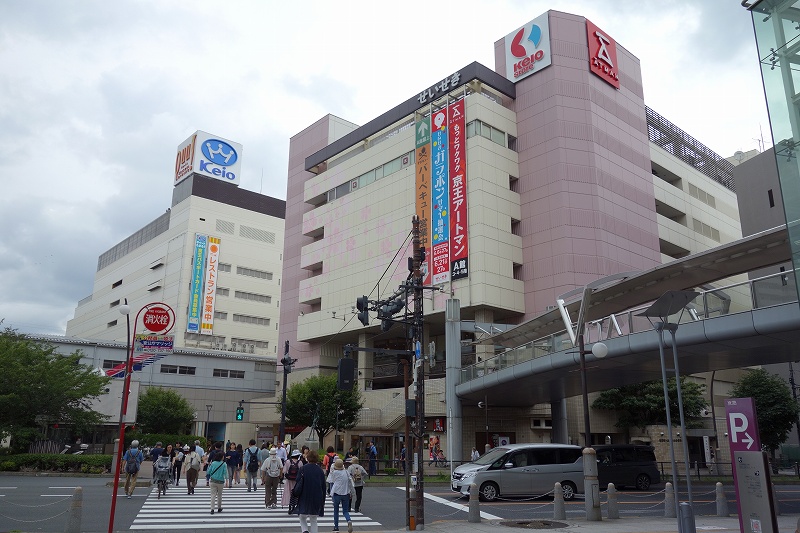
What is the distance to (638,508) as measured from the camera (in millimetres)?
20000

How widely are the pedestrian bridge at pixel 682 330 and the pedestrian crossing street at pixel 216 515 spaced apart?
36.9 ft

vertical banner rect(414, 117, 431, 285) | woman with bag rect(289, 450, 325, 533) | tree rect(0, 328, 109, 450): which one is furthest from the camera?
vertical banner rect(414, 117, 431, 285)

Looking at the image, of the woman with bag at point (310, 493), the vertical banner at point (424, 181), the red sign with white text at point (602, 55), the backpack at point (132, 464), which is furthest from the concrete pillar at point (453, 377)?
the red sign with white text at point (602, 55)

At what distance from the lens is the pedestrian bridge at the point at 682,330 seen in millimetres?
18406

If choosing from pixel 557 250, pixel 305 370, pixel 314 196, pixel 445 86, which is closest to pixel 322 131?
pixel 314 196

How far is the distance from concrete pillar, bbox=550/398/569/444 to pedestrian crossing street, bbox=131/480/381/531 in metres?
21.1

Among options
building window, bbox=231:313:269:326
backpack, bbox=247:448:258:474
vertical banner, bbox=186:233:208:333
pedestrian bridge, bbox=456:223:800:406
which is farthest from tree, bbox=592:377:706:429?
building window, bbox=231:313:269:326

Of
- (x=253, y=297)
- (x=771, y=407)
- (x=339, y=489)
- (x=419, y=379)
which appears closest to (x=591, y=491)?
(x=419, y=379)

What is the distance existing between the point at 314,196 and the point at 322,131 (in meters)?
8.86

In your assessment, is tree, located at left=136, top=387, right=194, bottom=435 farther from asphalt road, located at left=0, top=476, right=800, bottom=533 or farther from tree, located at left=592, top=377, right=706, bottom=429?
tree, located at left=592, top=377, right=706, bottom=429

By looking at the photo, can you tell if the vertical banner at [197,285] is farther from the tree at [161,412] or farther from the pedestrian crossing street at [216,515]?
the pedestrian crossing street at [216,515]

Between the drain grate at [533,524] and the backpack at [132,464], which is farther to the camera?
the backpack at [132,464]

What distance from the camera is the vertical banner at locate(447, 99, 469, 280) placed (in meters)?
47.6

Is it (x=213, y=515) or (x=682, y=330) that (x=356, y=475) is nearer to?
(x=213, y=515)
